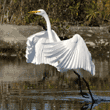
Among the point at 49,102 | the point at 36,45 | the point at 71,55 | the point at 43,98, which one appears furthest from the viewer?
the point at 36,45

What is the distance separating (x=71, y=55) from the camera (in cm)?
765

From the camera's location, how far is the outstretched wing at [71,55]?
752cm

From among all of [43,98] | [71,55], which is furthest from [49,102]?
[71,55]

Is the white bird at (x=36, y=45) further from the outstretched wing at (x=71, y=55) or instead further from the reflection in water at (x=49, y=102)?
the reflection in water at (x=49, y=102)

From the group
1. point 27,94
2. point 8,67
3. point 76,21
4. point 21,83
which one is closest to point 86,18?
point 76,21

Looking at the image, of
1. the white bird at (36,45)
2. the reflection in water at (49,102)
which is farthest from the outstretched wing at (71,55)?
the white bird at (36,45)

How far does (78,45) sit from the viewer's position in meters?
7.68

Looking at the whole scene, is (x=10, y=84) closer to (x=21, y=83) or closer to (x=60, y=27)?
(x=21, y=83)

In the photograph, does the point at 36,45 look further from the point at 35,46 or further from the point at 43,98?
the point at 43,98

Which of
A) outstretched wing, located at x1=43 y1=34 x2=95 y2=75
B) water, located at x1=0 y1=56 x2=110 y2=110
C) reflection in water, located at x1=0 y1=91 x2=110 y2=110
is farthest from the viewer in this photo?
outstretched wing, located at x1=43 y1=34 x2=95 y2=75

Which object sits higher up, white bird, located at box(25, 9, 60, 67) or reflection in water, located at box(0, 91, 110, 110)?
white bird, located at box(25, 9, 60, 67)

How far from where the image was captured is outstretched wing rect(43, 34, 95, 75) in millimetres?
7516

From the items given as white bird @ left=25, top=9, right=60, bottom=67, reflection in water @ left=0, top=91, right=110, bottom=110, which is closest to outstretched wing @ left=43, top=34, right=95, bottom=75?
reflection in water @ left=0, top=91, right=110, bottom=110

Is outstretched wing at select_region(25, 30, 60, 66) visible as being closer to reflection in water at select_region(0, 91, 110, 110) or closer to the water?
the water
